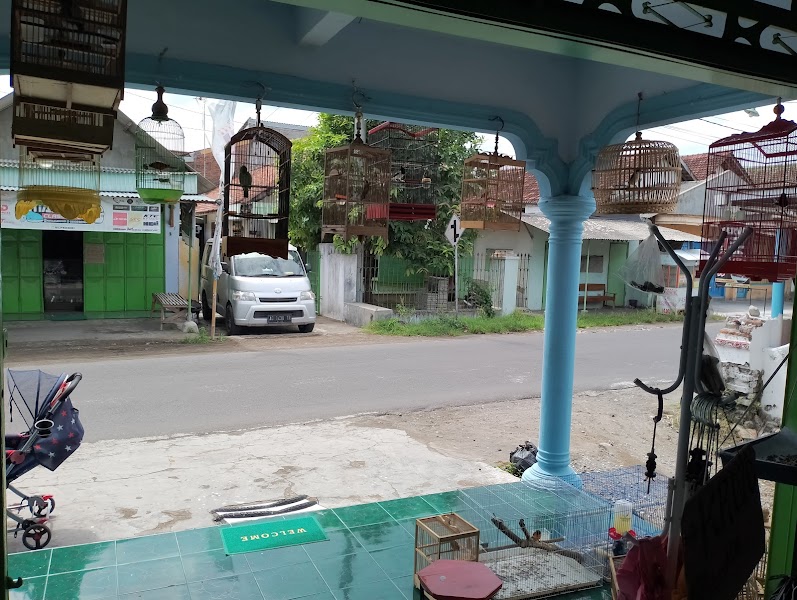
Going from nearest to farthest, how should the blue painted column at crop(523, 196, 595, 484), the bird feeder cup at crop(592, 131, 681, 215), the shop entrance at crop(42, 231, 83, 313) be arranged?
the bird feeder cup at crop(592, 131, 681, 215), the blue painted column at crop(523, 196, 595, 484), the shop entrance at crop(42, 231, 83, 313)

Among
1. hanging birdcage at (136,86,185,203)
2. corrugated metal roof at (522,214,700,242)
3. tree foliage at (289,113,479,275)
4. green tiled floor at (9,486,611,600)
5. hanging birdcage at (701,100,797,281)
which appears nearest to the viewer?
hanging birdcage at (701,100,797,281)

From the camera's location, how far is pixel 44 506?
14.8 feet

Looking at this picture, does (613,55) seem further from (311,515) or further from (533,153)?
(311,515)

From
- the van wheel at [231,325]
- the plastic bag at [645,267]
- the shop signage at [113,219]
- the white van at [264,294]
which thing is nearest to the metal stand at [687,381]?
the plastic bag at [645,267]

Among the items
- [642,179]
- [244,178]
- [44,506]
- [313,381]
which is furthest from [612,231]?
[44,506]

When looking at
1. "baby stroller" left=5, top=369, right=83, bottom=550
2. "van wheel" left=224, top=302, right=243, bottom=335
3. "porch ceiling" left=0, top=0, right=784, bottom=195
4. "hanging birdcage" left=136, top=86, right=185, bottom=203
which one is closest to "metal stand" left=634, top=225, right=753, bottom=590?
"porch ceiling" left=0, top=0, right=784, bottom=195

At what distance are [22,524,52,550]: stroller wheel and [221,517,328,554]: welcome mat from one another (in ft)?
3.70

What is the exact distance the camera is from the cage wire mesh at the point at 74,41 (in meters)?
2.17

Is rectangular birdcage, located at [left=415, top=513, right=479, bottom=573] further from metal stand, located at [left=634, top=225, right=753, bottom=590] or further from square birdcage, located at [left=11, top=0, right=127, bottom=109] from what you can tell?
square birdcage, located at [left=11, top=0, right=127, bottom=109]

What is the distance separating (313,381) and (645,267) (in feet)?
22.4

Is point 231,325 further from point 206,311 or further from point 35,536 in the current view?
point 35,536

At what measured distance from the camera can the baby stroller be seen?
423 centimetres

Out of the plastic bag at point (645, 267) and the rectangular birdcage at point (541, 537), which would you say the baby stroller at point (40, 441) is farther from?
the plastic bag at point (645, 267)

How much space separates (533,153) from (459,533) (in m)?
2.90
